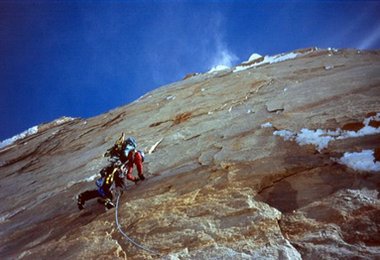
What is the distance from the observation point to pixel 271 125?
8.25m

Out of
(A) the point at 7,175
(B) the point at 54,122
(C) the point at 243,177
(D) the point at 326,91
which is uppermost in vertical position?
(B) the point at 54,122

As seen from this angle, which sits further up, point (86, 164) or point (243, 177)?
point (86, 164)

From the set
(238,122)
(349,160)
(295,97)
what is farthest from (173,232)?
(295,97)

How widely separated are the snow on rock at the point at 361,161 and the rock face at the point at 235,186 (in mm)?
96

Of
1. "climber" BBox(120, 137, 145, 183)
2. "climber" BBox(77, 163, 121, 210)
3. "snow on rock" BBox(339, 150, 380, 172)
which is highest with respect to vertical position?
"climber" BBox(120, 137, 145, 183)

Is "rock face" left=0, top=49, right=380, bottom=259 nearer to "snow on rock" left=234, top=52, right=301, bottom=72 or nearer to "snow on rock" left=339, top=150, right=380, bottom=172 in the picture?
"snow on rock" left=339, top=150, right=380, bottom=172

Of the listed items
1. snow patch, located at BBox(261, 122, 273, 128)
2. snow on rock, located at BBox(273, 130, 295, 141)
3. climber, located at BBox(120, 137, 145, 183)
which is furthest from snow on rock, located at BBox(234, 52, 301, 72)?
climber, located at BBox(120, 137, 145, 183)

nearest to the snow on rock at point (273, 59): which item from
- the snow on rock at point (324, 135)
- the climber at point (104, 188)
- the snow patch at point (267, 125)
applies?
the snow patch at point (267, 125)

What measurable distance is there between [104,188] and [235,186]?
3.35 meters

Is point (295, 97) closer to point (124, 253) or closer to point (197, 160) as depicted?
point (197, 160)

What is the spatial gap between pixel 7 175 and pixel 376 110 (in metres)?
15.1

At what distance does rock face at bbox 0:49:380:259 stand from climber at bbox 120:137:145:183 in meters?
0.33

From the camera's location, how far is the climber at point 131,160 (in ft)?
26.8

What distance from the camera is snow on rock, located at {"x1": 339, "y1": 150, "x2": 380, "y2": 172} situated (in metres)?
5.27
